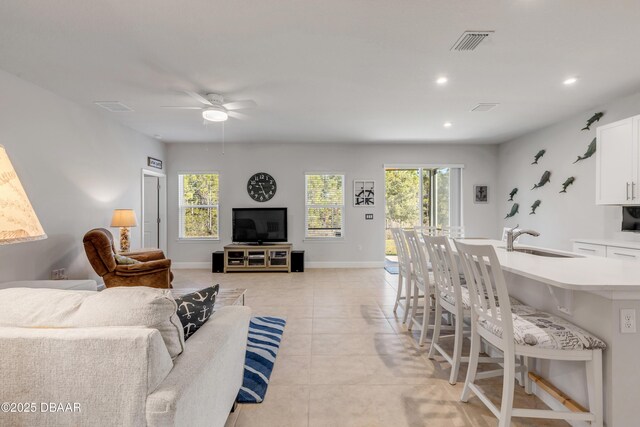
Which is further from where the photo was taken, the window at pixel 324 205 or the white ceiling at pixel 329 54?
the window at pixel 324 205

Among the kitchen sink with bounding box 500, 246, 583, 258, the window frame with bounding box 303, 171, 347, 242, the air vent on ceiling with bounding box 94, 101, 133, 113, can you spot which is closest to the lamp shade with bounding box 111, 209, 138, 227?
the air vent on ceiling with bounding box 94, 101, 133, 113

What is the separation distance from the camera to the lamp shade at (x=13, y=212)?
877mm

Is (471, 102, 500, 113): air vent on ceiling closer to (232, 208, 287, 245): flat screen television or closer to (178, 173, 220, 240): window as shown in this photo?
(232, 208, 287, 245): flat screen television

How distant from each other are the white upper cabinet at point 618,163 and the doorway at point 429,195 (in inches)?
120

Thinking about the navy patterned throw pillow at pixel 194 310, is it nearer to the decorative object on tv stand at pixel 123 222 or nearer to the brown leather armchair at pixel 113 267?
the brown leather armchair at pixel 113 267

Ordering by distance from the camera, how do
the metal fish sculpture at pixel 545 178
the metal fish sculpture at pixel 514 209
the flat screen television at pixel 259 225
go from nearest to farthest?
1. the metal fish sculpture at pixel 545 178
2. the metal fish sculpture at pixel 514 209
3. the flat screen television at pixel 259 225

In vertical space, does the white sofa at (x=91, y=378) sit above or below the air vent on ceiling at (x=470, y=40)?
below

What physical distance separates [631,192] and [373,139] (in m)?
3.89

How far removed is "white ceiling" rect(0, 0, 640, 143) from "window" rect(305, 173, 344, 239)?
7.68 feet

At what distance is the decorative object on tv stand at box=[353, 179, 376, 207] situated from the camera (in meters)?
6.98

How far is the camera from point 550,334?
5.39 ft

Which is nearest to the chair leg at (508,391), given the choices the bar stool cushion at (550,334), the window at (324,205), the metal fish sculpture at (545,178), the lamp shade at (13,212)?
the bar stool cushion at (550,334)

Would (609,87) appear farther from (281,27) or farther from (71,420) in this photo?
(71,420)

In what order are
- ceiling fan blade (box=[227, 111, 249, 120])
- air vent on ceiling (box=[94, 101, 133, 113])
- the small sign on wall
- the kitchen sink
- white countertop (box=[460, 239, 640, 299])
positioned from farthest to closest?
the small sign on wall
ceiling fan blade (box=[227, 111, 249, 120])
air vent on ceiling (box=[94, 101, 133, 113])
the kitchen sink
white countertop (box=[460, 239, 640, 299])
